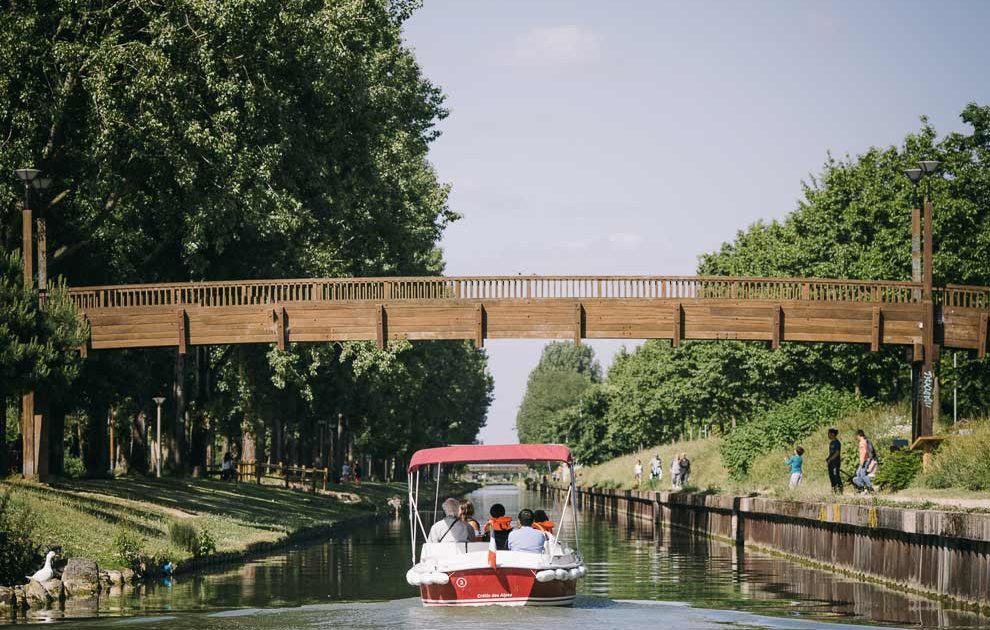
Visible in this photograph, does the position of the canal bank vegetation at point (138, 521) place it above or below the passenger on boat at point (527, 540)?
below

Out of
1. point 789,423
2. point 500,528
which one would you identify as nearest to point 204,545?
point 500,528

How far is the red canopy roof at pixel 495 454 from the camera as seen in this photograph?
26.3 meters

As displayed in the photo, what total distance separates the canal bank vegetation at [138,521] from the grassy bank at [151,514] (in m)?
0.03

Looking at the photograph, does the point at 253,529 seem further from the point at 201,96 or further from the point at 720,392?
the point at 720,392

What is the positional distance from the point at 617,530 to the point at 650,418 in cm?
4797

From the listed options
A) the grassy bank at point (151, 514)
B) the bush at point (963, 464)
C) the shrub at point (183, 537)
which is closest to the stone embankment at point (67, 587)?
the grassy bank at point (151, 514)

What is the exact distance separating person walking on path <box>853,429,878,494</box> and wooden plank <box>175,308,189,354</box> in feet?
74.8

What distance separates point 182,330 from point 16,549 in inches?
858

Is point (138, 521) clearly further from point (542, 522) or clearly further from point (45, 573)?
point (542, 522)

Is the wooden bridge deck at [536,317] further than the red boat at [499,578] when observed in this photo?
Yes

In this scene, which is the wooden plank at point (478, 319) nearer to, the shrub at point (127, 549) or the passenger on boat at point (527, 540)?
the shrub at point (127, 549)

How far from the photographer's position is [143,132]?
42906 mm

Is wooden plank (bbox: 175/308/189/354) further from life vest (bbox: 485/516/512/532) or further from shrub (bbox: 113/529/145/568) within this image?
life vest (bbox: 485/516/512/532)

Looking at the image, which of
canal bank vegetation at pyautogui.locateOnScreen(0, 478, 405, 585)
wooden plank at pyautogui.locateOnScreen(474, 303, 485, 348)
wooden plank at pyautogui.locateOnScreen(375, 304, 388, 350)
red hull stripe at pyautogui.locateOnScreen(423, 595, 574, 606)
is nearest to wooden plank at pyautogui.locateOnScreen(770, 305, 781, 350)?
wooden plank at pyautogui.locateOnScreen(474, 303, 485, 348)
